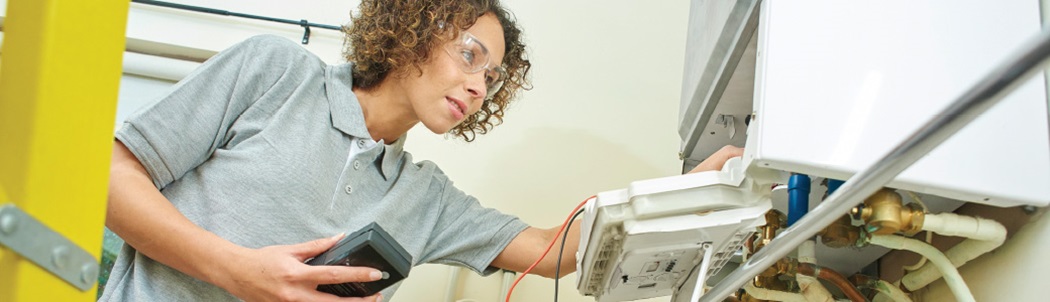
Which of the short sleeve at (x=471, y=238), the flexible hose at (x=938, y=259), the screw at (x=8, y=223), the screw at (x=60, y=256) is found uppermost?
the screw at (x=8, y=223)

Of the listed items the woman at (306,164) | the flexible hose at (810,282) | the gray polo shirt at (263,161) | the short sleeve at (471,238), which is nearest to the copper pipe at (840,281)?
the flexible hose at (810,282)

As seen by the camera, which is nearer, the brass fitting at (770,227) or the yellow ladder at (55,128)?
the yellow ladder at (55,128)

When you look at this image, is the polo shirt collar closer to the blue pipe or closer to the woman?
the woman

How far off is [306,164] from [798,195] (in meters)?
0.65

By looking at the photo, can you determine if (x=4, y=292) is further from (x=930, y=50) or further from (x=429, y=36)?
(x=429, y=36)

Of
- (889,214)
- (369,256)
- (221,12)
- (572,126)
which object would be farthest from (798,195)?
(221,12)

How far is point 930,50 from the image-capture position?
0.76m

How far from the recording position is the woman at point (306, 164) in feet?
2.94

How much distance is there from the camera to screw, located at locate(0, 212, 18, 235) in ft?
1.18

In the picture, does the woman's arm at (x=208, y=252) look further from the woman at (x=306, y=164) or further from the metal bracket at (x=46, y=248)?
the metal bracket at (x=46, y=248)

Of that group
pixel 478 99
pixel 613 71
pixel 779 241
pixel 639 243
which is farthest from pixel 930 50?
pixel 613 71

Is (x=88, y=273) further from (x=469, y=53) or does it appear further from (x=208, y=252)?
(x=469, y=53)

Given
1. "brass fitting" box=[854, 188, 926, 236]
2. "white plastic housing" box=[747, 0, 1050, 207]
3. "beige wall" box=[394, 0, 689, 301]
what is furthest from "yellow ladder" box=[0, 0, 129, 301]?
"beige wall" box=[394, 0, 689, 301]

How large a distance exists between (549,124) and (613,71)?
19cm
